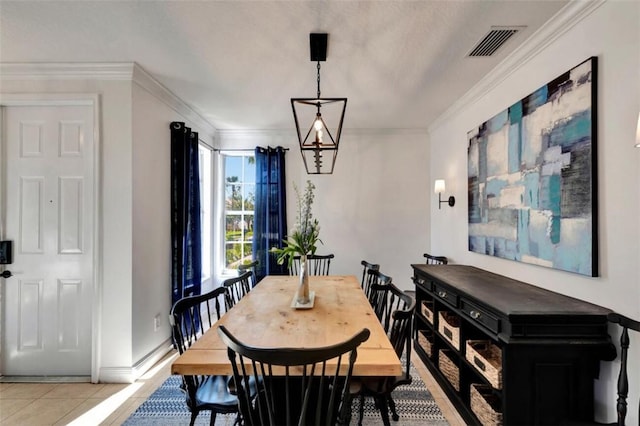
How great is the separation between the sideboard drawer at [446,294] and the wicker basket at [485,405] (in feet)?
1.81

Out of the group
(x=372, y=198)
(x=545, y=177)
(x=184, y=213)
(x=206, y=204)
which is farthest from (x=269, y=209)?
(x=545, y=177)

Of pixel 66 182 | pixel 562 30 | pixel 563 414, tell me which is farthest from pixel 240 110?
pixel 563 414

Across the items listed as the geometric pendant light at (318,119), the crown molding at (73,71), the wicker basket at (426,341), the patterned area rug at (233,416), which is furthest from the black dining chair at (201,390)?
the crown molding at (73,71)

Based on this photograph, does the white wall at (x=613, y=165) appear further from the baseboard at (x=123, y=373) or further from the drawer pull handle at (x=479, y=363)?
the baseboard at (x=123, y=373)

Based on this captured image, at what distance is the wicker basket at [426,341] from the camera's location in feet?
9.28

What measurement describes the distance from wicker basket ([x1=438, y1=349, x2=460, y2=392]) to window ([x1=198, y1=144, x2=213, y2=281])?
3.20 metres

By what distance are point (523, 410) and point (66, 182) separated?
3.72 metres

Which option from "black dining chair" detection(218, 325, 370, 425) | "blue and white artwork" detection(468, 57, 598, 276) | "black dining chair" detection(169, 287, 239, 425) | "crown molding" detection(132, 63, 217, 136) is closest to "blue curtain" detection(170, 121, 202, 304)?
"crown molding" detection(132, 63, 217, 136)

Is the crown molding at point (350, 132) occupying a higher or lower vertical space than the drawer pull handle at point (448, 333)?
higher

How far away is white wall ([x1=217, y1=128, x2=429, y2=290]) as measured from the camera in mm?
4398

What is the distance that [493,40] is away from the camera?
7.08ft

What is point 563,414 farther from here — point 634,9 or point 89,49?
point 89,49

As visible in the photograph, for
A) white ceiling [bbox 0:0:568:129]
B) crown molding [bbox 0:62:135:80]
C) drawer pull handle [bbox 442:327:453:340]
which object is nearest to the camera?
white ceiling [bbox 0:0:568:129]

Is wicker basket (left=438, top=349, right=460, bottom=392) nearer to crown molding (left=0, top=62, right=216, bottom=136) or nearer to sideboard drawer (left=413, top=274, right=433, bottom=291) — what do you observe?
sideboard drawer (left=413, top=274, right=433, bottom=291)
